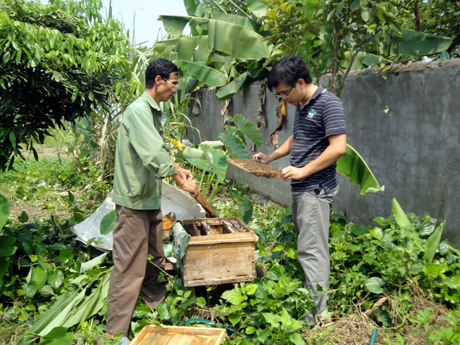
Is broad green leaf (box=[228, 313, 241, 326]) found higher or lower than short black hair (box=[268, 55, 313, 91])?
lower

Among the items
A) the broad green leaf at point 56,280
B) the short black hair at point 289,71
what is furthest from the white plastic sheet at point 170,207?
the short black hair at point 289,71

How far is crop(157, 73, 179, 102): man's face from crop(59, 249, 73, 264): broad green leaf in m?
1.63

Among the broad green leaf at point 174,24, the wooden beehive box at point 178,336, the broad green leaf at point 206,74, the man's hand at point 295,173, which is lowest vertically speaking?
the wooden beehive box at point 178,336

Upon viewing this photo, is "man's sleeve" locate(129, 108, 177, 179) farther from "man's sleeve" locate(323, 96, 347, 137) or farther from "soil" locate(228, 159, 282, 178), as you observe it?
"man's sleeve" locate(323, 96, 347, 137)

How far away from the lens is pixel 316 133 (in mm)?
2557

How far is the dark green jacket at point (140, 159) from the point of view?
8.38 feet

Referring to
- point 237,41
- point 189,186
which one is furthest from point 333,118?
point 237,41

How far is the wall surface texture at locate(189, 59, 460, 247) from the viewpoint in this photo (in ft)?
9.53

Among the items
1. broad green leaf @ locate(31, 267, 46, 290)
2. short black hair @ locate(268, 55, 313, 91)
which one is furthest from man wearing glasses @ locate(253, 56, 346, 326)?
broad green leaf @ locate(31, 267, 46, 290)

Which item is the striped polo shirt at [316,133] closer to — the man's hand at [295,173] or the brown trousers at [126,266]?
the man's hand at [295,173]

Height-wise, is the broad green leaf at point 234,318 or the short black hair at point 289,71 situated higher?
the short black hair at point 289,71

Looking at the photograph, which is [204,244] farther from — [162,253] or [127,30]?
[127,30]

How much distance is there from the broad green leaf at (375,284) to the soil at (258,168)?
1.02 metres

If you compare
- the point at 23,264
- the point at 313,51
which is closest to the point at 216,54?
the point at 313,51
